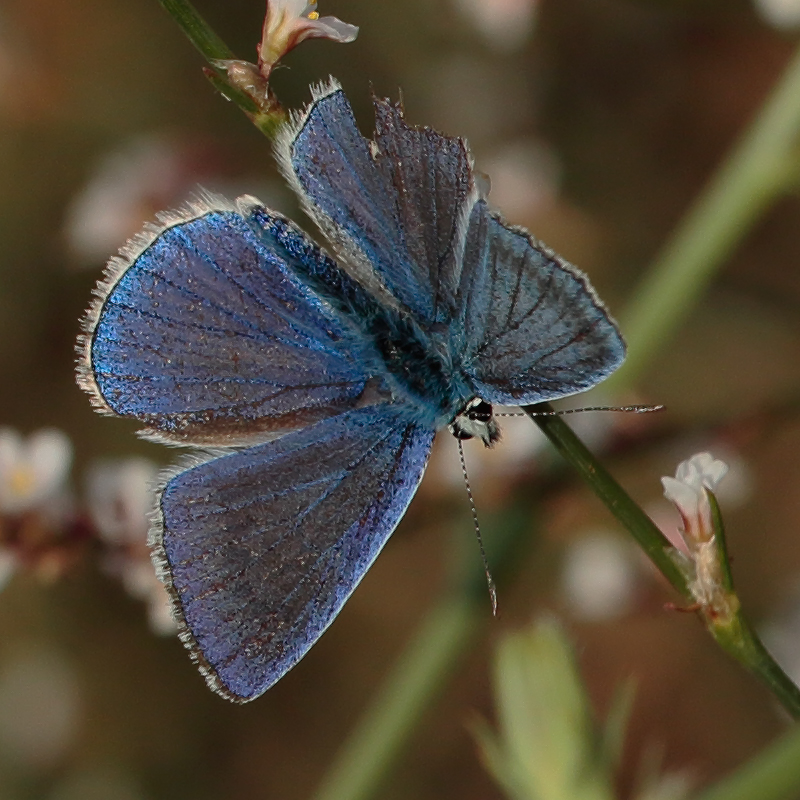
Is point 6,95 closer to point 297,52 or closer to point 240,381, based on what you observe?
point 297,52

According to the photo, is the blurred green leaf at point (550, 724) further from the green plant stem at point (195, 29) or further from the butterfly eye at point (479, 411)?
the green plant stem at point (195, 29)

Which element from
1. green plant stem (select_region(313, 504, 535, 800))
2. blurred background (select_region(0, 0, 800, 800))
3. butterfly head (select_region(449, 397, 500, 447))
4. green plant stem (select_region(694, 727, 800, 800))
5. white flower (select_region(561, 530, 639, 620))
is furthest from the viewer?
blurred background (select_region(0, 0, 800, 800))

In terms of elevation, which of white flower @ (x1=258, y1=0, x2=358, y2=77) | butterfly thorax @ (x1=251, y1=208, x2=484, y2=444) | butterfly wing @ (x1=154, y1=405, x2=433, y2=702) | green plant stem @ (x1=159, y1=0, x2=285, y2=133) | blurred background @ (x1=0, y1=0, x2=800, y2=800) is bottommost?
blurred background @ (x1=0, y1=0, x2=800, y2=800)

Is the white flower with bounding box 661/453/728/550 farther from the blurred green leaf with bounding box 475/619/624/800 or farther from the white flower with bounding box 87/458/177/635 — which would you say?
the white flower with bounding box 87/458/177/635

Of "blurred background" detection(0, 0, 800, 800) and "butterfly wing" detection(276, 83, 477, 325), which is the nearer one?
"butterfly wing" detection(276, 83, 477, 325)

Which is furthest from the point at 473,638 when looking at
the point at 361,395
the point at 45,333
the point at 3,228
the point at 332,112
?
the point at 3,228

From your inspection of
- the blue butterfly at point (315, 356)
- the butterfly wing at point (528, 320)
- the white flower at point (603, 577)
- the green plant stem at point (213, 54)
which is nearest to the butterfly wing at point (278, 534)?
the blue butterfly at point (315, 356)

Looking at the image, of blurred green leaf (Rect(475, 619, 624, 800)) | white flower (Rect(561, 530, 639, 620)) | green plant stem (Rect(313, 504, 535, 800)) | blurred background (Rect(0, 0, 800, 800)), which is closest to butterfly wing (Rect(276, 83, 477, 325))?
blurred green leaf (Rect(475, 619, 624, 800))
